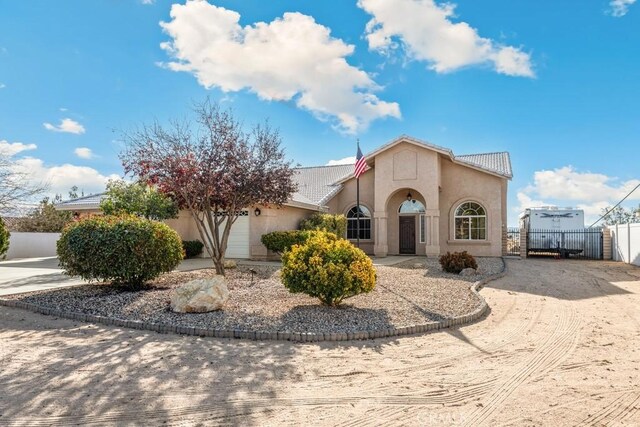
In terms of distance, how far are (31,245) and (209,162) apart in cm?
1816

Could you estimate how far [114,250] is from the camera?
9.41 m

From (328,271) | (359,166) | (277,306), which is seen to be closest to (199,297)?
(277,306)

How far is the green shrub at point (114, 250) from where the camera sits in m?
9.42

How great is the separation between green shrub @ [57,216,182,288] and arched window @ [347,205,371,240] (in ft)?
48.0

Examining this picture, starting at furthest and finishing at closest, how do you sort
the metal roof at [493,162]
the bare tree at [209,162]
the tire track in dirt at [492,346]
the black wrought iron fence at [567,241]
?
the black wrought iron fence at [567,241] < the metal roof at [493,162] < the bare tree at [209,162] < the tire track in dirt at [492,346]

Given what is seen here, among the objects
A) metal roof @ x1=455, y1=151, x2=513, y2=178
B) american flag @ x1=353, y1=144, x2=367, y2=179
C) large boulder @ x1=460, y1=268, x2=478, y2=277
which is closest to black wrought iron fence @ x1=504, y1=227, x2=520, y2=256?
metal roof @ x1=455, y1=151, x2=513, y2=178

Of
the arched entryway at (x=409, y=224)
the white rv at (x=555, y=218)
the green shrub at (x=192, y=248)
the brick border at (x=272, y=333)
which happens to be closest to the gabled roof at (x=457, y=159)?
the arched entryway at (x=409, y=224)

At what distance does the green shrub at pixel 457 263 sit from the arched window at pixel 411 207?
327 inches

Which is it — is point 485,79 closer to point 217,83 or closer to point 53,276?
point 217,83

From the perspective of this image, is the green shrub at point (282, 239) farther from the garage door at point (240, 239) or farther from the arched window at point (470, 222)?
the arched window at point (470, 222)

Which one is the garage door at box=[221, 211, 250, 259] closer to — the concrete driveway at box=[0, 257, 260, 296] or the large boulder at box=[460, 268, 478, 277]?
the concrete driveway at box=[0, 257, 260, 296]

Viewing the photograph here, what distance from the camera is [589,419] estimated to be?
148 inches

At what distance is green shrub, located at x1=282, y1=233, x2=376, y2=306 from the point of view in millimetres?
Result: 7918

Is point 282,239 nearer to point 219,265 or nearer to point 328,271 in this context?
point 219,265
